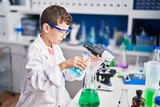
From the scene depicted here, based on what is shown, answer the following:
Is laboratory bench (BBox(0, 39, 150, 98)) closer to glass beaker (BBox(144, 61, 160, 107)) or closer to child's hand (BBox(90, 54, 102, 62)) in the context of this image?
glass beaker (BBox(144, 61, 160, 107))

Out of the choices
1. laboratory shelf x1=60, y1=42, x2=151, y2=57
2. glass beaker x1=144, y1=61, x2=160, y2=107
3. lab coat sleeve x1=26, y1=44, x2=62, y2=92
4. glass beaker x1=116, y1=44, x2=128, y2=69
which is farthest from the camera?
laboratory shelf x1=60, y1=42, x2=151, y2=57

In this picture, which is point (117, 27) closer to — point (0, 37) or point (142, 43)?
point (142, 43)

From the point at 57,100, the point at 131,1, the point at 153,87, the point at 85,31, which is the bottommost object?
the point at 57,100

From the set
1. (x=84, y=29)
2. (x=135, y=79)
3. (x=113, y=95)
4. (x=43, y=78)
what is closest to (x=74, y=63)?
(x=43, y=78)

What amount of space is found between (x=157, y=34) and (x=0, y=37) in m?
1.93

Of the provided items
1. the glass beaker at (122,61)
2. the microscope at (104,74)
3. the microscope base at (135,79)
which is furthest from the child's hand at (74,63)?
the glass beaker at (122,61)

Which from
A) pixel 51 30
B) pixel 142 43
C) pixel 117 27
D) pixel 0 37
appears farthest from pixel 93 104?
pixel 0 37

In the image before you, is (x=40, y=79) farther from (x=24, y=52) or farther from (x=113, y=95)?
(x=24, y=52)

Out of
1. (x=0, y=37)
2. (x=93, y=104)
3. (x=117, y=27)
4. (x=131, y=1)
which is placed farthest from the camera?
(x=0, y=37)

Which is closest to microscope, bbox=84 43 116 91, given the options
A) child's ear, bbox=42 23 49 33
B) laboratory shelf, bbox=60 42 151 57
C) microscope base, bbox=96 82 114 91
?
microscope base, bbox=96 82 114 91

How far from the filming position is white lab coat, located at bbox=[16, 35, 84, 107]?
3.21ft

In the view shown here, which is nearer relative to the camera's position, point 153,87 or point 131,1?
point 153,87

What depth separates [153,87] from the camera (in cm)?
111

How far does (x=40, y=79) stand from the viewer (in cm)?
98
